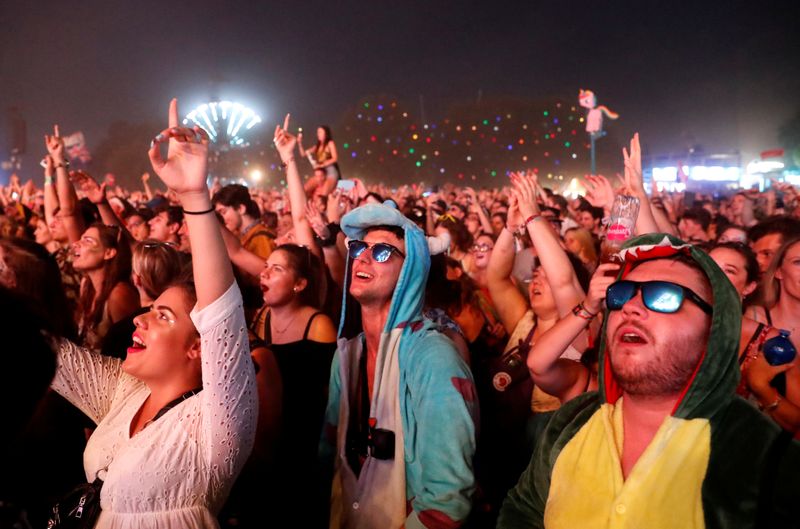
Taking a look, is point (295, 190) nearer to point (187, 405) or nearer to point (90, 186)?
point (90, 186)

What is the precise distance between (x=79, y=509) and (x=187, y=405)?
497mm

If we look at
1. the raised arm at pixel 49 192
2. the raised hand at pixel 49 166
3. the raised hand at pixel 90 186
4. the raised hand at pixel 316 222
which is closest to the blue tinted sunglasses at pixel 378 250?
the raised hand at pixel 316 222

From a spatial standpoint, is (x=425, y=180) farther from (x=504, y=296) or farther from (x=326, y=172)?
(x=504, y=296)

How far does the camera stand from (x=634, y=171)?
13.5 ft

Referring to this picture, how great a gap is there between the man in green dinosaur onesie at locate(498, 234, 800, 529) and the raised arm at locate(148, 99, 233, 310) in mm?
1278

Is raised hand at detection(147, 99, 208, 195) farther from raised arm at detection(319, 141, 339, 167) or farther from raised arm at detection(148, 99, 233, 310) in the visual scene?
raised arm at detection(319, 141, 339, 167)

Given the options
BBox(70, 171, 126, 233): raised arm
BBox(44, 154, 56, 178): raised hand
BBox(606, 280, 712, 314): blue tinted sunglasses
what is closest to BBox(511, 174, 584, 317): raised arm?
BBox(606, 280, 712, 314): blue tinted sunglasses

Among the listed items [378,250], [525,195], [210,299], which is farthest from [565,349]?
[210,299]

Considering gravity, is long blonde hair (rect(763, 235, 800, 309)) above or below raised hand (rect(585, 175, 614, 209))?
below

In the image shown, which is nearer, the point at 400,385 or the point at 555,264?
the point at 400,385

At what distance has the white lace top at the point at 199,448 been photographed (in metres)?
1.91

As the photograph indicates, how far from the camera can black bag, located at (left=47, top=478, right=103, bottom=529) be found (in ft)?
6.73

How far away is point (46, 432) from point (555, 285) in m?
2.63

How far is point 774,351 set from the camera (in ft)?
8.68
